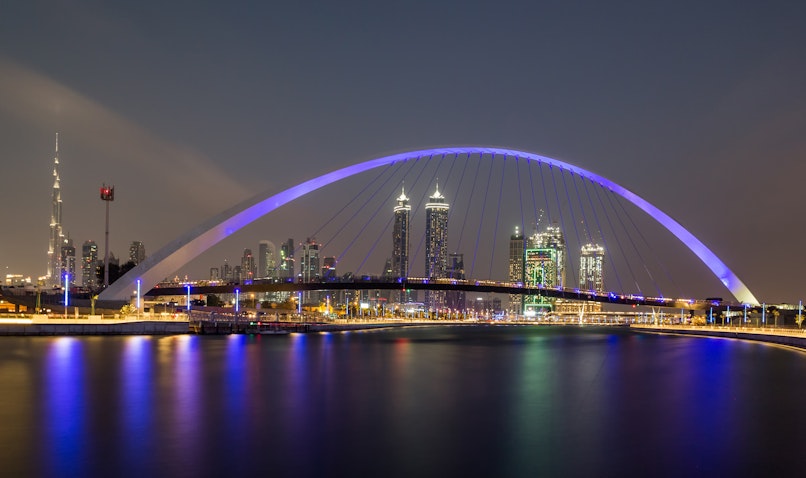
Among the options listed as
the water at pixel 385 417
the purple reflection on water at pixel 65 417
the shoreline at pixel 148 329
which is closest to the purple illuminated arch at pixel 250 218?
the shoreline at pixel 148 329

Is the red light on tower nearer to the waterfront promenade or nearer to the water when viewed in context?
the water

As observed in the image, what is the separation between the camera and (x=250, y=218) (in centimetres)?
5450

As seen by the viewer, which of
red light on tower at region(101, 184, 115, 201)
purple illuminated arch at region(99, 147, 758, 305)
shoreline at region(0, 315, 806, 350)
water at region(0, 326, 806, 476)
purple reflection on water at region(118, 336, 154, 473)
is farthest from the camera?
red light on tower at region(101, 184, 115, 201)

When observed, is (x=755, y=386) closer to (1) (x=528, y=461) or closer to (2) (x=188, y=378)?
(1) (x=528, y=461)

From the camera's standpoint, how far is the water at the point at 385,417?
1355 cm

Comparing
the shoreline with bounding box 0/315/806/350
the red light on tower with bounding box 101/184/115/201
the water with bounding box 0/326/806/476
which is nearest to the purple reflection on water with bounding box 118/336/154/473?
the water with bounding box 0/326/806/476

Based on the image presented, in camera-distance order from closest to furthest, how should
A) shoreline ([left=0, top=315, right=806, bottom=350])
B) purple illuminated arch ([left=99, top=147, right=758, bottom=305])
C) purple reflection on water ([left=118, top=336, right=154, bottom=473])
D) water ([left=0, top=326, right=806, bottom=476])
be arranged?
water ([left=0, top=326, right=806, bottom=476]) < purple reflection on water ([left=118, top=336, right=154, bottom=473]) < shoreline ([left=0, top=315, right=806, bottom=350]) < purple illuminated arch ([left=99, top=147, right=758, bottom=305])

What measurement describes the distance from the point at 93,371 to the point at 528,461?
64.4ft

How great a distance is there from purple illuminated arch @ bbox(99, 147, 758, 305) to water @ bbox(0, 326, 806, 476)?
1744 centimetres

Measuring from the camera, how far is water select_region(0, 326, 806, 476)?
13.5m

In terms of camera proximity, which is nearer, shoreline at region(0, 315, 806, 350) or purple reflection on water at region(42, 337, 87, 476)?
purple reflection on water at region(42, 337, 87, 476)

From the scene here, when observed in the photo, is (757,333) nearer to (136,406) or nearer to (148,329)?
(148,329)

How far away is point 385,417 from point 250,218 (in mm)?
37605

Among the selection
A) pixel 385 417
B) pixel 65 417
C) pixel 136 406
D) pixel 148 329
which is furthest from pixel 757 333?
pixel 65 417
